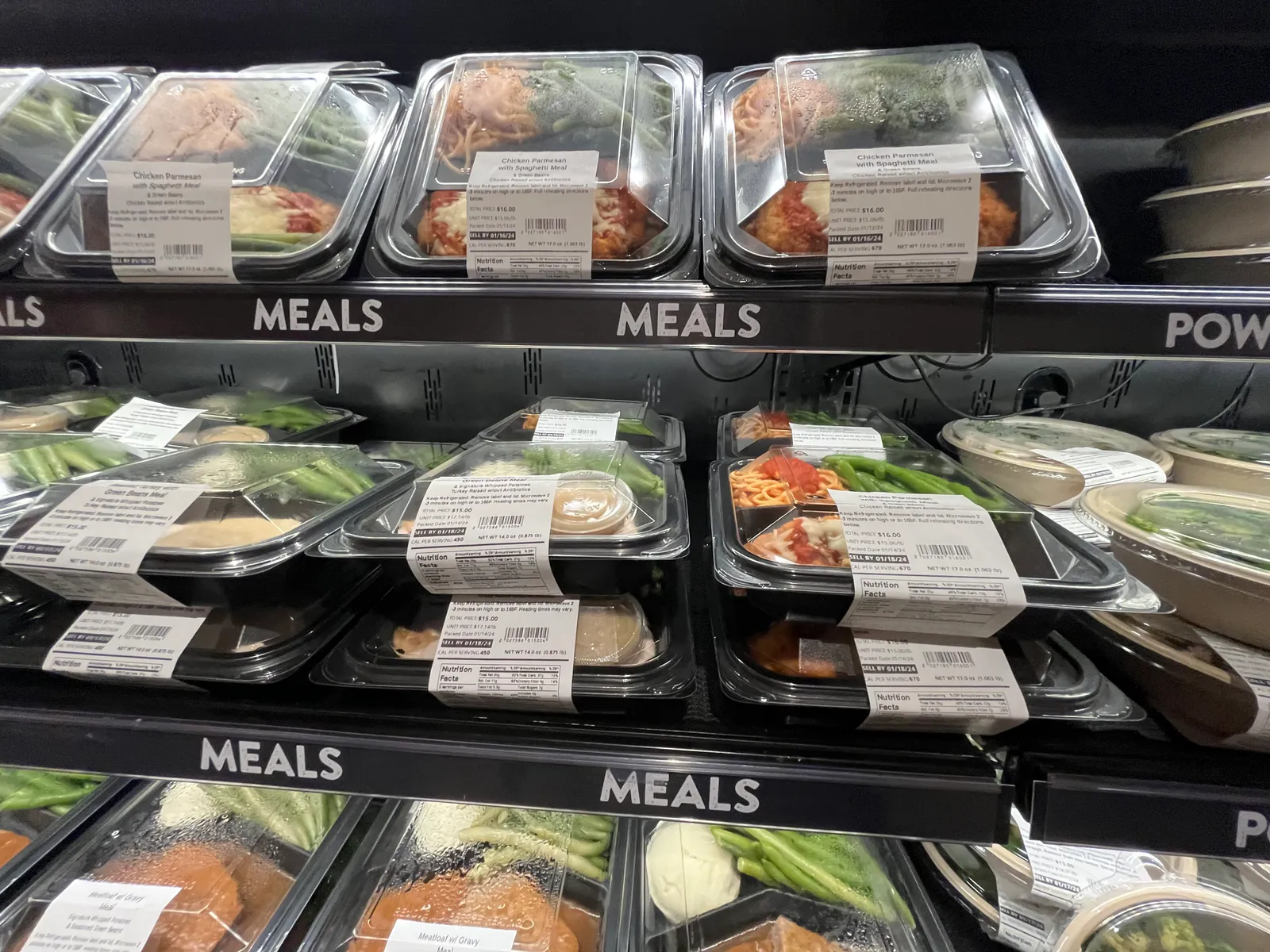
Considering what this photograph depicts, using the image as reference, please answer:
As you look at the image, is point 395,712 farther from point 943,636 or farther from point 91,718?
point 943,636

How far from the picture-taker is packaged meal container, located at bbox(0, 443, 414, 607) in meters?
0.91

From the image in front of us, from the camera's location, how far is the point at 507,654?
0.85 m

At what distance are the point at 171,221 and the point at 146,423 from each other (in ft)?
2.25

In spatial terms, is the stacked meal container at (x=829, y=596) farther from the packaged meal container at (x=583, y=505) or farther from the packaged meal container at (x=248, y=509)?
the packaged meal container at (x=248, y=509)

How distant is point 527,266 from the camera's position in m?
0.89

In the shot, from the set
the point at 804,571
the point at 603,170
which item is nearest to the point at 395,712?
the point at 804,571

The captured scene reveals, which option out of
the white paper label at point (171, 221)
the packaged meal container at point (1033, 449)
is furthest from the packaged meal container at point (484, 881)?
the packaged meal container at point (1033, 449)

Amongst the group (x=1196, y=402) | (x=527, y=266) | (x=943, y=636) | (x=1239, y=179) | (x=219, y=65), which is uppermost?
(x=219, y=65)

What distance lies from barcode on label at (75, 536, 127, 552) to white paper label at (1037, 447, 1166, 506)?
1.41 meters

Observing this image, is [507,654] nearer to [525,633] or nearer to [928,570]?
[525,633]

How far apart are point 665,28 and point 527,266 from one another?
807 millimetres

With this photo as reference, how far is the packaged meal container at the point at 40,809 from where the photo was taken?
119cm

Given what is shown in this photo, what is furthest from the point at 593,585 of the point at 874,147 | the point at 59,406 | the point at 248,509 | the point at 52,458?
the point at 59,406

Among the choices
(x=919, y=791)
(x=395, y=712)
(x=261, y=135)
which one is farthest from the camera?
(x=261, y=135)
